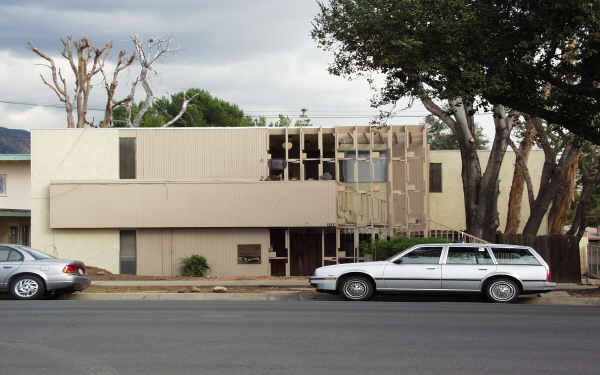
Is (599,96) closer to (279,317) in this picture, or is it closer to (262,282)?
(279,317)

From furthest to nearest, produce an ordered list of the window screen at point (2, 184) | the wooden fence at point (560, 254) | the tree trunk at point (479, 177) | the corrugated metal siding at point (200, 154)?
the window screen at point (2, 184), the corrugated metal siding at point (200, 154), the tree trunk at point (479, 177), the wooden fence at point (560, 254)

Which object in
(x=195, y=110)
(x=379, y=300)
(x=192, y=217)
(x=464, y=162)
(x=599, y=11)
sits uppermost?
(x=195, y=110)

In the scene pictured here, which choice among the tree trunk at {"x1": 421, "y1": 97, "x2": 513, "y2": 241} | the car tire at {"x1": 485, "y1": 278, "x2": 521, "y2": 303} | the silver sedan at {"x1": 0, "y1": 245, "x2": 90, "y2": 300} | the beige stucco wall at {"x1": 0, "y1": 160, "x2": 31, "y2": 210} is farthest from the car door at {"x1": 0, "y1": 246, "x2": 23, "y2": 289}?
the beige stucco wall at {"x1": 0, "y1": 160, "x2": 31, "y2": 210}

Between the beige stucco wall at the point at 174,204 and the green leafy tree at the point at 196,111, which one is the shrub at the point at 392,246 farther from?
the green leafy tree at the point at 196,111

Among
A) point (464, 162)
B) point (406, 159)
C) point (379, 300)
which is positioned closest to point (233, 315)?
point (379, 300)

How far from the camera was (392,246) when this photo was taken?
21375mm

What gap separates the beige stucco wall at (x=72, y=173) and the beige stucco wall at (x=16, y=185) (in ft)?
14.2

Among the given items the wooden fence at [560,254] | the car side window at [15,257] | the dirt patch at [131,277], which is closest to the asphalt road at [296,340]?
the car side window at [15,257]

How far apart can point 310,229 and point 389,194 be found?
3.66 m

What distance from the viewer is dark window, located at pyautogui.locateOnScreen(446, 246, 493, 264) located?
16.6 meters

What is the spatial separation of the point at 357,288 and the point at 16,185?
73.2ft

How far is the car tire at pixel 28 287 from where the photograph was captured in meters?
16.6

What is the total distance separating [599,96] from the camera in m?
15.8

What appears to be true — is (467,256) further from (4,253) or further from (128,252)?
(128,252)
